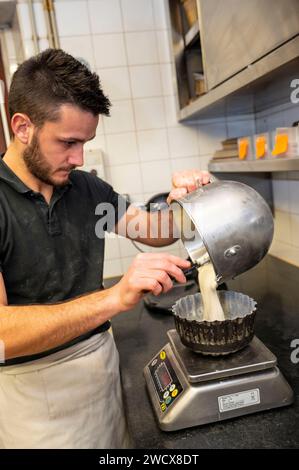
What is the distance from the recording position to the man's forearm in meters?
0.79

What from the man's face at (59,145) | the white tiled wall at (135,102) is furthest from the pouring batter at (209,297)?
the white tiled wall at (135,102)

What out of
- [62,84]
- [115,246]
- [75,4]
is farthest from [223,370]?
[75,4]

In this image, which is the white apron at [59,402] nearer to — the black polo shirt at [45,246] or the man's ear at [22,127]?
the black polo shirt at [45,246]

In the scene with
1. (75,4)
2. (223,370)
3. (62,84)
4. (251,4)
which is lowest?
(223,370)

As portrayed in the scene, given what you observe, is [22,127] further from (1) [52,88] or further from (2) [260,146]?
(2) [260,146]

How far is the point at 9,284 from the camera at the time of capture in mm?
1063

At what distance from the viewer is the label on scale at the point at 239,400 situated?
80 centimetres

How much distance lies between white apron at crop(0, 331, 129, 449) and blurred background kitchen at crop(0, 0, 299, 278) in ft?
3.19

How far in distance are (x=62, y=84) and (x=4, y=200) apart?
0.36 meters

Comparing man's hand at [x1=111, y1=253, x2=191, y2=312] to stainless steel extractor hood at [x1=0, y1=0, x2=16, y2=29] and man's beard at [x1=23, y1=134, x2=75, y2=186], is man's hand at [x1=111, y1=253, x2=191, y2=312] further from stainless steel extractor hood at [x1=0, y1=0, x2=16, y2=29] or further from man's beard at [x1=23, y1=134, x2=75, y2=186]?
stainless steel extractor hood at [x1=0, y1=0, x2=16, y2=29]

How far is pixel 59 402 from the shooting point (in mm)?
1068

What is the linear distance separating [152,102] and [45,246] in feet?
4.41

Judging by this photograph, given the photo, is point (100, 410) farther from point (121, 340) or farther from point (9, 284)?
point (9, 284)

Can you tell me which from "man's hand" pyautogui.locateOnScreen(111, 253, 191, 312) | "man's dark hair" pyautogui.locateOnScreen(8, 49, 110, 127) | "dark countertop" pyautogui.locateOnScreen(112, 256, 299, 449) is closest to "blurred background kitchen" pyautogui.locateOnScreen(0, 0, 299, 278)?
"dark countertop" pyautogui.locateOnScreen(112, 256, 299, 449)
